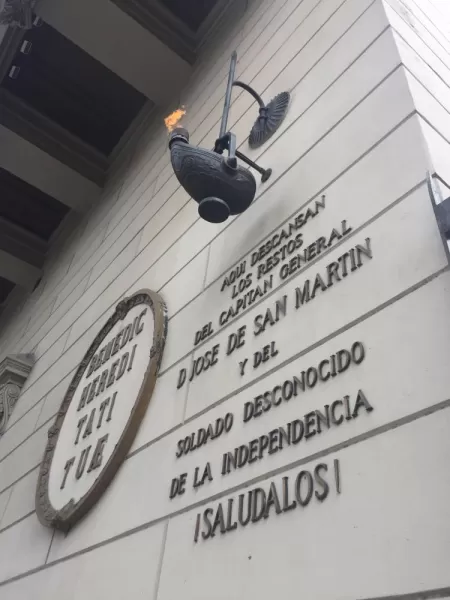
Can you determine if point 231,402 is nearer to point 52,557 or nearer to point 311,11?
point 52,557

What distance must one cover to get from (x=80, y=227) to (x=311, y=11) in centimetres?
413

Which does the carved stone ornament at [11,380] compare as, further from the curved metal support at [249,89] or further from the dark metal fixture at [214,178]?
the curved metal support at [249,89]

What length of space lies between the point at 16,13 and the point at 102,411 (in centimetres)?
386

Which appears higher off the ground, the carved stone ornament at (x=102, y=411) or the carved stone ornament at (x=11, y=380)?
the carved stone ornament at (x=11, y=380)

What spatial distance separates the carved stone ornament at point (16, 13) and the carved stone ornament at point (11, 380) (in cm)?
296

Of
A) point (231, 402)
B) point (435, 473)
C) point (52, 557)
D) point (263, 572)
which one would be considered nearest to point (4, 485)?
point (52, 557)

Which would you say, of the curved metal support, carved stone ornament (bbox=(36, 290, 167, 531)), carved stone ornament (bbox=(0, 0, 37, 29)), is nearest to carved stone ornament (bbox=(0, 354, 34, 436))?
carved stone ornament (bbox=(36, 290, 167, 531))

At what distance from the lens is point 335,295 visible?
1.69 meters

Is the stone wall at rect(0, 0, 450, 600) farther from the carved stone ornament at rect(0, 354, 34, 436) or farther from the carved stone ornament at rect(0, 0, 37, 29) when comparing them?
the carved stone ornament at rect(0, 0, 37, 29)

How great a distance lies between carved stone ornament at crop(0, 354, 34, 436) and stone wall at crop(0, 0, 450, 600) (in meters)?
1.26

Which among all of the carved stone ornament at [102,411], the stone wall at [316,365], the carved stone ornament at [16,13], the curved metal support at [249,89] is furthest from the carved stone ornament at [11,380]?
the curved metal support at [249,89]

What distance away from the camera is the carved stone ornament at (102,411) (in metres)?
2.40

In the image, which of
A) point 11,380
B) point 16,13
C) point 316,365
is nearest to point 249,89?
point 316,365

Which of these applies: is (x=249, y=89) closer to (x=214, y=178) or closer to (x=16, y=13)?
(x=214, y=178)
